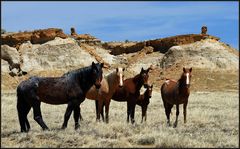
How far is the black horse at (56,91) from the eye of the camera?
13.7 meters

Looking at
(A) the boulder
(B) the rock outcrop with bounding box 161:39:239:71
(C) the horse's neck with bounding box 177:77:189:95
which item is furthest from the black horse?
(B) the rock outcrop with bounding box 161:39:239:71

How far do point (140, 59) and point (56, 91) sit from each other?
206 ft

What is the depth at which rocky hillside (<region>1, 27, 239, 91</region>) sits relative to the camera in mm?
62625

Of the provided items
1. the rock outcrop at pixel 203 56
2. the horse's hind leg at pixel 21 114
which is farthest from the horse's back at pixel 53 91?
the rock outcrop at pixel 203 56

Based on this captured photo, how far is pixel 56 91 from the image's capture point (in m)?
13.9

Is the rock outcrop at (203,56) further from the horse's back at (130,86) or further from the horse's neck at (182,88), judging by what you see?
the horse's back at (130,86)

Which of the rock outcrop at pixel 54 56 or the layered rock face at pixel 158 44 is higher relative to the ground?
the layered rock face at pixel 158 44

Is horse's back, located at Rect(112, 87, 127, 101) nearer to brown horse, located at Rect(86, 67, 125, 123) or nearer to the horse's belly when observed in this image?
brown horse, located at Rect(86, 67, 125, 123)

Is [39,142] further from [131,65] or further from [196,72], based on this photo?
[131,65]

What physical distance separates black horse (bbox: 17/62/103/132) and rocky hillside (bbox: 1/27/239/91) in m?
43.6

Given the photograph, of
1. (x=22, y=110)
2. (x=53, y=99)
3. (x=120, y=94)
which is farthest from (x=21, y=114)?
(x=120, y=94)

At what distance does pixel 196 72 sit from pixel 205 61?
4.92 meters

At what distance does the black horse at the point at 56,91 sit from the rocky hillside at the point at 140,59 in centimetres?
4363

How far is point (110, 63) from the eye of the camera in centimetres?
7694
